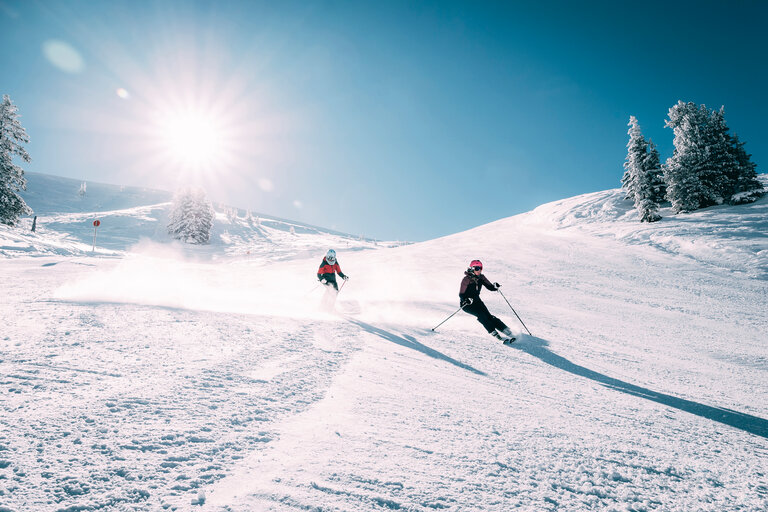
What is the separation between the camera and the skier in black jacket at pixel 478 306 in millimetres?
7629

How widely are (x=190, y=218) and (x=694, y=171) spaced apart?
2119 inches

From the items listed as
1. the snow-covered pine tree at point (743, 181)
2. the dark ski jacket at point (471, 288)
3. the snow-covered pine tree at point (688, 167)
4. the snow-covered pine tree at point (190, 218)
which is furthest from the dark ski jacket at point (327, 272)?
the snow-covered pine tree at point (190, 218)

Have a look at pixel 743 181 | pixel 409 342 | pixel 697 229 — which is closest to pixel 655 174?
pixel 743 181

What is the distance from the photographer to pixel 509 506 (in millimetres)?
2039

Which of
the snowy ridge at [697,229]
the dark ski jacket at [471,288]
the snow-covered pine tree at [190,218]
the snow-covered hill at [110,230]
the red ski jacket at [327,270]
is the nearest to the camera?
the dark ski jacket at [471,288]

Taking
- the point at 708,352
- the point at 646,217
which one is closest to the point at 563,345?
the point at 708,352

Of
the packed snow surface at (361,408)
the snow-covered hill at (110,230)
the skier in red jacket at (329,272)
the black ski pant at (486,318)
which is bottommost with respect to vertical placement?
the packed snow surface at (361,408)

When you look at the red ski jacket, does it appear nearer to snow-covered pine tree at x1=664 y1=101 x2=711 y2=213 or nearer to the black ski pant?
the black ski pant

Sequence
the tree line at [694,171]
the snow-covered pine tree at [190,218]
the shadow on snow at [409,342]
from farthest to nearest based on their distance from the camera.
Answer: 1. the snow-covered pine tree at [190,218]
2. the tree line at [694,171]
3. the shadow on snow at [409,342]

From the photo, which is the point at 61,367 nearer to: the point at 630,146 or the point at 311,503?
the point at 311,503

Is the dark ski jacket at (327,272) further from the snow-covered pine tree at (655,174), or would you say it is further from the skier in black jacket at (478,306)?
the snow-covered pine tree at (655,174)

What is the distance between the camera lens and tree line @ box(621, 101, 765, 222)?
2475 cm

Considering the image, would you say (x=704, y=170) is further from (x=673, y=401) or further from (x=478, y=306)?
(x=673, y=401)

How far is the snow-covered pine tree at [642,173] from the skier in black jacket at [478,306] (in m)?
22.6
